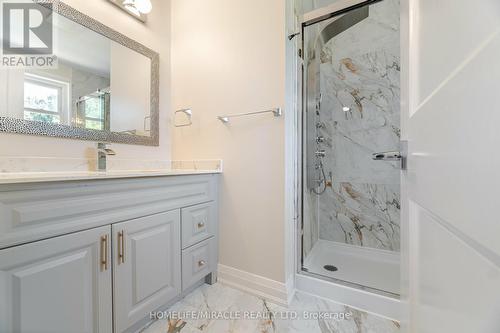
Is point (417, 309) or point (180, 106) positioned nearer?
point (417, 309)

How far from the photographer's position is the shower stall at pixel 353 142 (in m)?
1.91

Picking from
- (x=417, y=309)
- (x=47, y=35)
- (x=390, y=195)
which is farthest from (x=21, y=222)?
(x=390, y=195)

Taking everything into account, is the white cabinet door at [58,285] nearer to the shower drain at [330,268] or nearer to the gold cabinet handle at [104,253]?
the gold cabinet handle at [104,253]

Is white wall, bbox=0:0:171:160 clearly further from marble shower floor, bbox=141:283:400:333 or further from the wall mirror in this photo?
marble shower floor, bbox=141:283:400:333

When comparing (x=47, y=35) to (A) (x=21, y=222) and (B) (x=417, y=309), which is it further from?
(B) (x=417, y=309)

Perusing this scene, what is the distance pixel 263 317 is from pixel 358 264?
107 cm

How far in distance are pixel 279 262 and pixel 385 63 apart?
2062 millimetres

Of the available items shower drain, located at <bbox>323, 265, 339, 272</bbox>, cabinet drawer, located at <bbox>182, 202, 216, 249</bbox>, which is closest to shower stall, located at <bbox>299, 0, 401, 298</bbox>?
shower drain, located at <bbox>323, 265, 339, 272</bbox>

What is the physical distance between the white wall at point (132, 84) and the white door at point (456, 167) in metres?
1.66

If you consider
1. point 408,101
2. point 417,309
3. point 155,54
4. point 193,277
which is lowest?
point 193,277

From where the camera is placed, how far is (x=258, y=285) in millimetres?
1461

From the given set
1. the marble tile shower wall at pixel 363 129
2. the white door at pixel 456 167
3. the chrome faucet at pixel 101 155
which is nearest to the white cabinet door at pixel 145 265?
the chrome faucet at pixel 101 155

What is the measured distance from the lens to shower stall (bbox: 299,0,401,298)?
1.91 m

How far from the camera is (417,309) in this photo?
568mm
